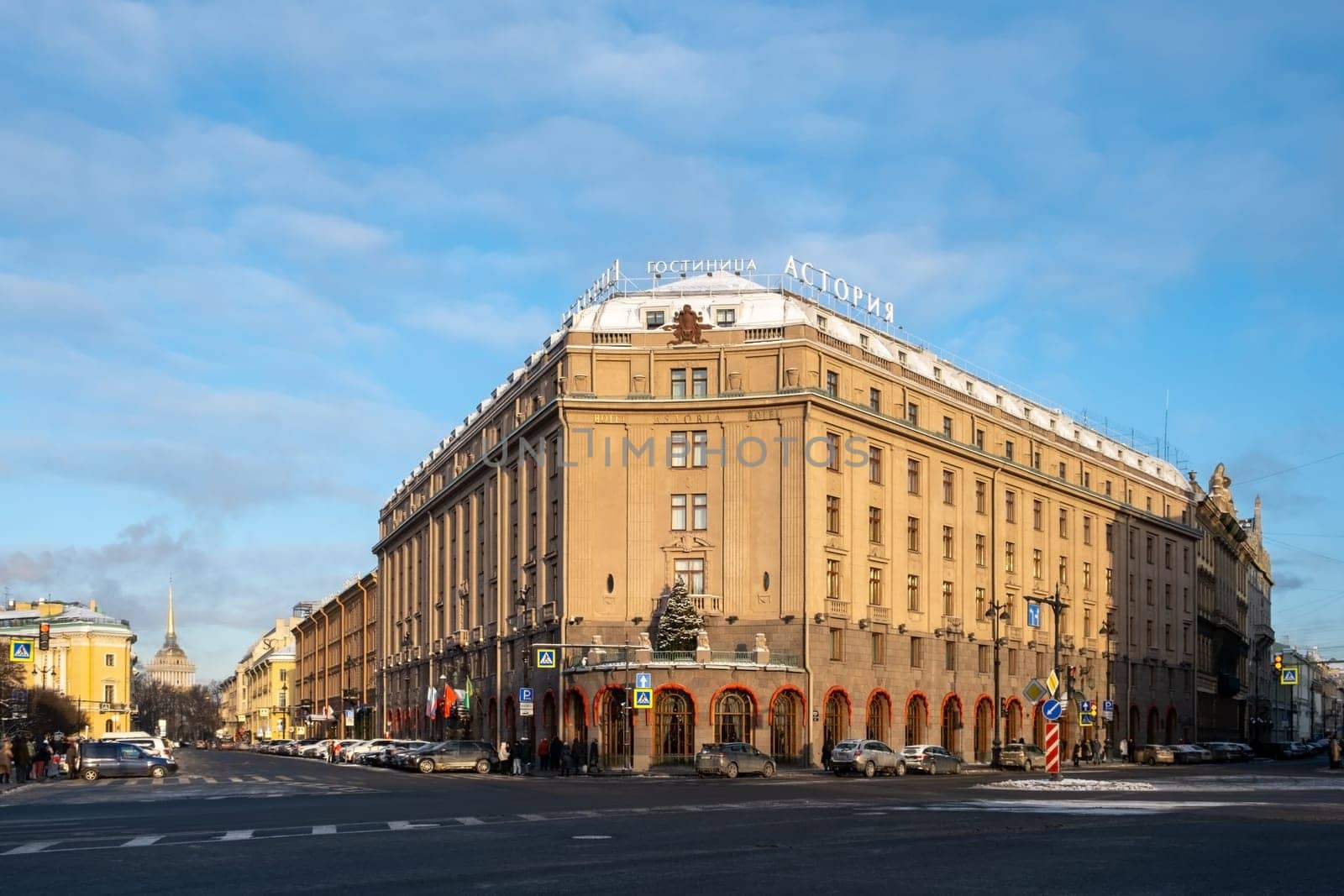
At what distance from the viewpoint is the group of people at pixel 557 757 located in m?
62.6

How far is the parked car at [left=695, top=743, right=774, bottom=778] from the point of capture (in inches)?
2164

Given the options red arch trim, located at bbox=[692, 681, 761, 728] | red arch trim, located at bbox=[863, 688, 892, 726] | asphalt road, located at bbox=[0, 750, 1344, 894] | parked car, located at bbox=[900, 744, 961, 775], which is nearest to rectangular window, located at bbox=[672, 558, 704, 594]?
red arch trim, located at bbox=[692, 681, 761, 728]

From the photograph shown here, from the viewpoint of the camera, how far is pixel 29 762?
6000 cm

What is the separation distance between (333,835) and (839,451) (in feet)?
155

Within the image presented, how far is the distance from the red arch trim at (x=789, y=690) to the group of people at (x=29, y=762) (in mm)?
28934

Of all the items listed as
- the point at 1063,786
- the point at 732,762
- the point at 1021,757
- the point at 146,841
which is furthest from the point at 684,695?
the point at 146,841

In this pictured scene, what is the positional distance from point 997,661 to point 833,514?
11.7 m

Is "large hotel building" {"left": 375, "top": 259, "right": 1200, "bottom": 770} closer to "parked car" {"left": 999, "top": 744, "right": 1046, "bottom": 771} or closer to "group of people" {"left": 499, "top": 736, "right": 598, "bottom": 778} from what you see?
"group of people" {"left": 499, "top": 736, "right": 598, "bottom": 778}

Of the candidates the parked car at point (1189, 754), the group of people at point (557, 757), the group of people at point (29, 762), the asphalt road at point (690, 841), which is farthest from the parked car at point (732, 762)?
the parked car at point (1189, 754)

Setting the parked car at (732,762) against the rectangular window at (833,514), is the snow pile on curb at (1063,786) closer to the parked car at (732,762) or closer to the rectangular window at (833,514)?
the parked car at (732,762)

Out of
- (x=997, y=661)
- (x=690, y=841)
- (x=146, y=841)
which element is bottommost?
(x=997, y=661)

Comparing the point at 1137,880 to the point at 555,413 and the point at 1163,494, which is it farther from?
the point at 1163,494

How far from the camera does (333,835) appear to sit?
78.7ft

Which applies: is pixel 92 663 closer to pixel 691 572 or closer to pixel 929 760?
pixel 691 572
